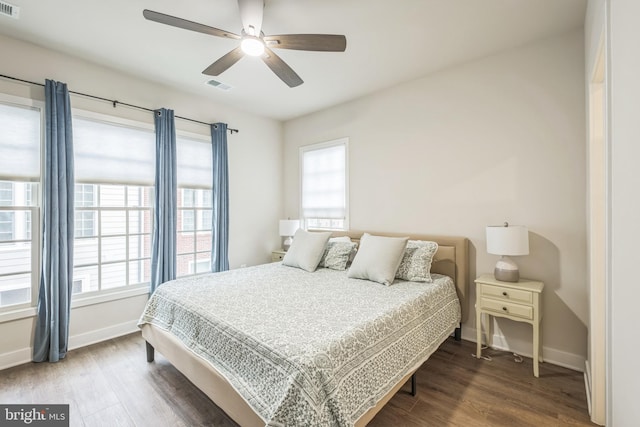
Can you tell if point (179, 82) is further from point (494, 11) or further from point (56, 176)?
point (494, 11)

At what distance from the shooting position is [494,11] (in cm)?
228

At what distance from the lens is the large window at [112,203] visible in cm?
304

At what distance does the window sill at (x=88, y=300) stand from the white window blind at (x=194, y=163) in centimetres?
140

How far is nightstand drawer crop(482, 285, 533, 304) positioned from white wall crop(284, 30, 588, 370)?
0.37 m

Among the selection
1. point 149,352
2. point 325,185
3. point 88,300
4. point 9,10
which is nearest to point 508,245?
point 325,185

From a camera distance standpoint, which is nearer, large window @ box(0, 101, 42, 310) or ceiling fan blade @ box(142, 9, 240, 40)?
ceiling fan blade @ box(142, 9, 240, 40)

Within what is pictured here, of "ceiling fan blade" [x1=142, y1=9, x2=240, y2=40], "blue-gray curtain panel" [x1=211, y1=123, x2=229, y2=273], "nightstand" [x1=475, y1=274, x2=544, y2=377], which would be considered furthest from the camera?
"blue-gray curtain panel" [x1=211, y1=123, x2=229, y2=273]

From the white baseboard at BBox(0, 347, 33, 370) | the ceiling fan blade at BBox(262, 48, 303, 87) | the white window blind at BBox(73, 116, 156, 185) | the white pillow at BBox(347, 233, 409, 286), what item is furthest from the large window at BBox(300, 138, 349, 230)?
the white baseboard at BBox(0, 347, 33, 370)

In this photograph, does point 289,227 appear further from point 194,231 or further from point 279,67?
point 279,67

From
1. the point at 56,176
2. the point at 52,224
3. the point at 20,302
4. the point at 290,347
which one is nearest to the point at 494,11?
the point at 290,347

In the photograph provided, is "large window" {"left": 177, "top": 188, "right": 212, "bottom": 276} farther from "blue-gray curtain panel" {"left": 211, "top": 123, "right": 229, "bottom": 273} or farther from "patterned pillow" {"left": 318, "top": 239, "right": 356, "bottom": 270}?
"patterned pillow" {"left": 318, "top": 239, "right": 356, "bottom": 270}

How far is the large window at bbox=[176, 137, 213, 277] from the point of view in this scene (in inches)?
152

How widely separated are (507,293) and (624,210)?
1.78m

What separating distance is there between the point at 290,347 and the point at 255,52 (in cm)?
209
